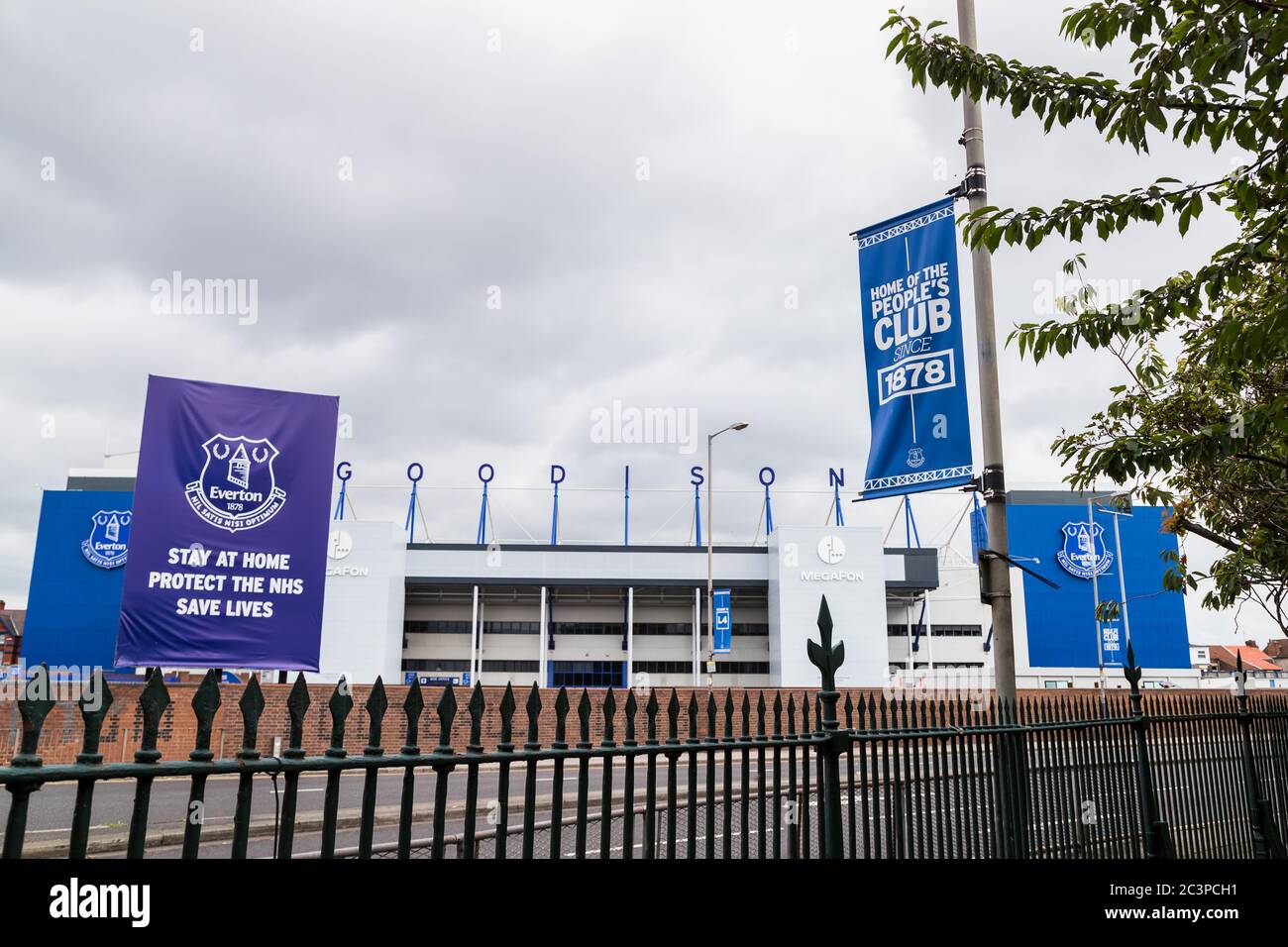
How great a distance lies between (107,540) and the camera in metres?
58.0

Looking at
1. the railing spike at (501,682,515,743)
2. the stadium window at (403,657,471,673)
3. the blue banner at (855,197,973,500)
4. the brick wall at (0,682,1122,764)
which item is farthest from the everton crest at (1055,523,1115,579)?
the railing spike at (501,682,515,743)

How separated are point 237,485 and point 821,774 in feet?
69.4

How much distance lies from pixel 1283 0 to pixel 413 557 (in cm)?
5230

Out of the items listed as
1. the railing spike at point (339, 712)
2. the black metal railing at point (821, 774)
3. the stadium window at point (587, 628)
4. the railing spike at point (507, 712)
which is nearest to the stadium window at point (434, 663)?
the stadium window at point (587, 628)

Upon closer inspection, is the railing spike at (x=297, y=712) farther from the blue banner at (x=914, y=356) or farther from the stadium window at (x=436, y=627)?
the stadium window at (x=436, y=627)

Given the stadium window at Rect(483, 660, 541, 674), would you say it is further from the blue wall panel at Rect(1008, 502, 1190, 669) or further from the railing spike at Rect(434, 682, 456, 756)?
the railing spike at Rect(434, 682, 456, 756)

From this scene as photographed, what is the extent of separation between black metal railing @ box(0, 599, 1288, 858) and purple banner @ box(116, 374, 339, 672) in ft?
35.9

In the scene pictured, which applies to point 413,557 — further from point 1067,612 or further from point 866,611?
point 1067,612

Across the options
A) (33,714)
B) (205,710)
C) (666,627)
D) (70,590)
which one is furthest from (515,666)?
(33,714)

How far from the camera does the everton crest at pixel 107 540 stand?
189 ft

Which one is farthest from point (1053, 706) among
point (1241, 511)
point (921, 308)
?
point (1241, 511)

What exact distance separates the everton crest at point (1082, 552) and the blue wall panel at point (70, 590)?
60866 mm

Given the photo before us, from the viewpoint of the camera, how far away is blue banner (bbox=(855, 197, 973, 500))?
851cm
